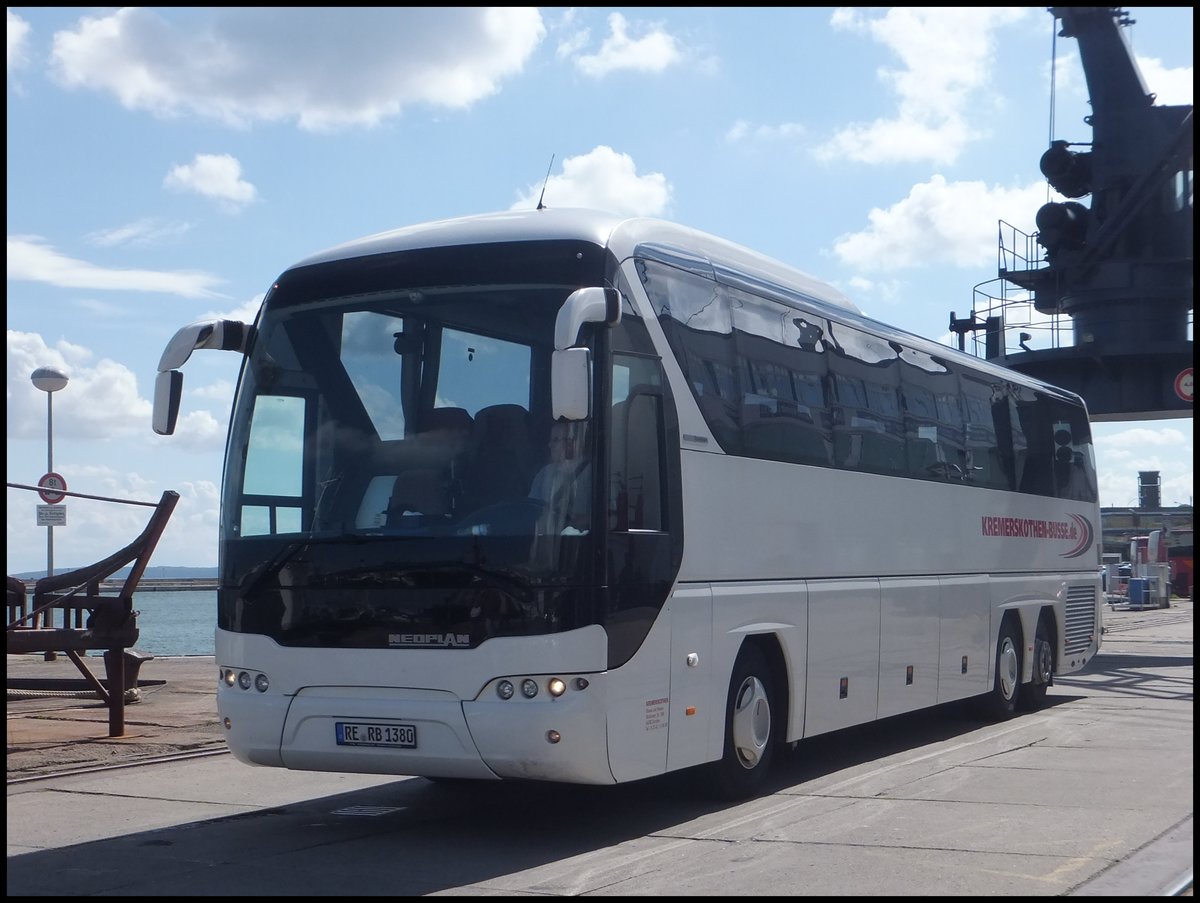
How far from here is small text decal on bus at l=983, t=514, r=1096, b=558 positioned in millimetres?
15148

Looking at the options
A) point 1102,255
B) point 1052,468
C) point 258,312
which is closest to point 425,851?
point 258,312

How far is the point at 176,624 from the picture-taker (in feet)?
171

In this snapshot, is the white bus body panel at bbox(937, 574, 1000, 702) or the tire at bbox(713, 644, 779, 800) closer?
the tire at bbox(713, 644, 779, 800)

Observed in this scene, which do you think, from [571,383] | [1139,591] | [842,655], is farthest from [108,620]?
[1139,591]

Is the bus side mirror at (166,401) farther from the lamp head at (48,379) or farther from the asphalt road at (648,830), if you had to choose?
the lamp head at (48,379)

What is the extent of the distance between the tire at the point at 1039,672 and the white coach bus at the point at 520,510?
5945mm

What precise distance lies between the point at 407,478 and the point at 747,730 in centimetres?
301

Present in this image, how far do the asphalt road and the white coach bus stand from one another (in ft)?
1.65

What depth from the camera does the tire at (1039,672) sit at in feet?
53.0

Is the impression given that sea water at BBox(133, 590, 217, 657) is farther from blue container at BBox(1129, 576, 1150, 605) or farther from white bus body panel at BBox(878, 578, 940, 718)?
blue container at BBox(1129, 576, 1150, 605)

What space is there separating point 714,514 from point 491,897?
3363 millimetres

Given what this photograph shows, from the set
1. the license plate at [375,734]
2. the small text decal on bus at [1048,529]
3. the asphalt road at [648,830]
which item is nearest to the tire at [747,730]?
the asphalt road at [648,830]

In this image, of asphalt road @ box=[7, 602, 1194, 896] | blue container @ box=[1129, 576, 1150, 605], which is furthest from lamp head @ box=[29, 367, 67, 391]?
blue container @ box=[1129, 576, 1150, 605]

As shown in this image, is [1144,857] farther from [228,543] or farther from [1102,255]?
[1102,255]
